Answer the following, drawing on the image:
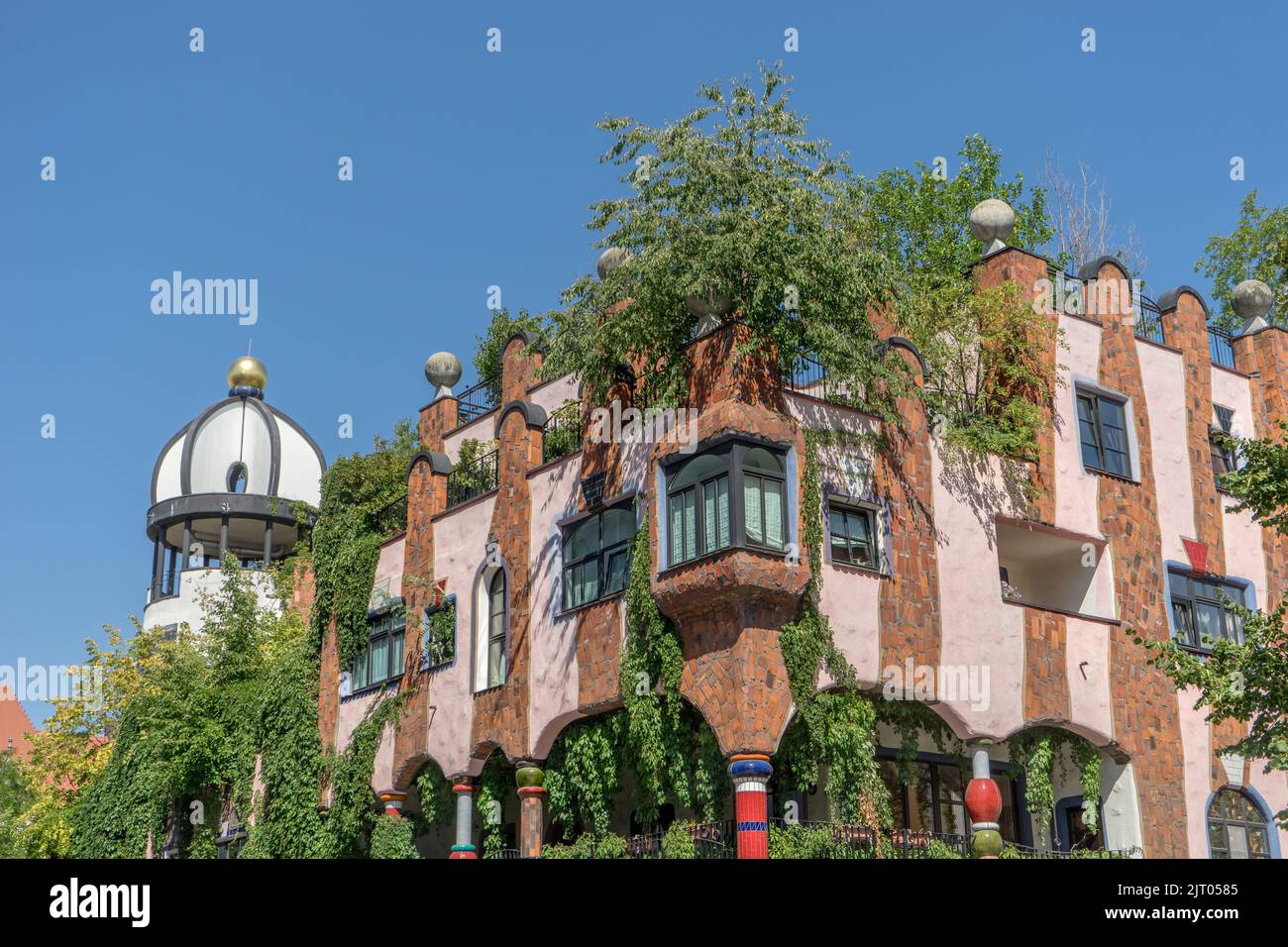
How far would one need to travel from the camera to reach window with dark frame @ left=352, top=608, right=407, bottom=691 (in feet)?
85.1

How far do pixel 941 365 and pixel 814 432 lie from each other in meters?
3.91

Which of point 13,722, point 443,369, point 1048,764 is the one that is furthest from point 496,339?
point 13,722

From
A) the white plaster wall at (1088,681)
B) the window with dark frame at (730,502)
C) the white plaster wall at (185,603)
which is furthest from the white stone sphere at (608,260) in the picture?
the white plaster wall at (185,603)

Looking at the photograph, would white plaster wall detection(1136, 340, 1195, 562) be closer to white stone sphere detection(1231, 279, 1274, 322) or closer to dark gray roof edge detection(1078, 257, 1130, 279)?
dark gray roof edge detection(1078, 257, 1130, 279)

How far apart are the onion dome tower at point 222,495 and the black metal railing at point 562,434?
20432 millimetres

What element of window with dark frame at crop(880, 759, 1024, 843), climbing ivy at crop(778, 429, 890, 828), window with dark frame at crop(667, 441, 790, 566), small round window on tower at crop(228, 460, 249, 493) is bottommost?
window with dark frame at crop(880, 759, 1024, 843)

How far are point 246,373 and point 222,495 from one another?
7.26 meters

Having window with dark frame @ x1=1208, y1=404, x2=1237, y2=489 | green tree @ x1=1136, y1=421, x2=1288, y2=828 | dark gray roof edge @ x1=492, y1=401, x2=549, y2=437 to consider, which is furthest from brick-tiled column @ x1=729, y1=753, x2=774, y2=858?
window with dark frame @ x1=1208, y1=404, x2=1237, y2=489

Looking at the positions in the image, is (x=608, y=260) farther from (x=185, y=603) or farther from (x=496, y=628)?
(x=185, y=603)

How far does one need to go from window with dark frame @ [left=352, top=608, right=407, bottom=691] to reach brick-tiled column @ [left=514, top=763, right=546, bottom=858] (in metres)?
4.32
